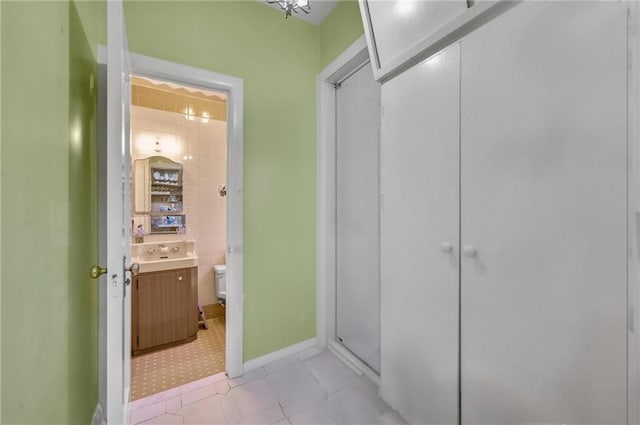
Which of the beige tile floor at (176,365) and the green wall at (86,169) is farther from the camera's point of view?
the beige tile floor at (176,365)

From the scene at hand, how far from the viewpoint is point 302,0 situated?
1.10 meters

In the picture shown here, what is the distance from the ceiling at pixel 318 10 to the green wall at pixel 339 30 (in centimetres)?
3

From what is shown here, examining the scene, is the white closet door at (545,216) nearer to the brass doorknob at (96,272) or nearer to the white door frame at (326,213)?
the white door frame at (326,213)

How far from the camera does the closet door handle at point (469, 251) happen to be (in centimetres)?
100

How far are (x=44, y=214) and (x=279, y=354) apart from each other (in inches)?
69.5

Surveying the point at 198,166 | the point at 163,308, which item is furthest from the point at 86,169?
the point at 198,166

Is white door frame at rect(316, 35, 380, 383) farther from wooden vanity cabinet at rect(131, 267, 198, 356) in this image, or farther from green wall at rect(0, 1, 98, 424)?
green wall at rect(0, 1, 98, 424)

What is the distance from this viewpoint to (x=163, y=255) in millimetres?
2543

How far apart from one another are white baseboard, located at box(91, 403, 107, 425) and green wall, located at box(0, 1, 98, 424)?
129mm

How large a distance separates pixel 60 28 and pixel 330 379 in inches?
87.5

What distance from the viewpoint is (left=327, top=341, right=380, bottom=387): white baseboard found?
1739 millimetres

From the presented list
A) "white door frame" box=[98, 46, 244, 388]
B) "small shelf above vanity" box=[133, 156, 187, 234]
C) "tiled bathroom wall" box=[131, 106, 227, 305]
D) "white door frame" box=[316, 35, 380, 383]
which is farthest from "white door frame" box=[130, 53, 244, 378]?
"small shelf above vanity" box=[133, 156, 187, 234]

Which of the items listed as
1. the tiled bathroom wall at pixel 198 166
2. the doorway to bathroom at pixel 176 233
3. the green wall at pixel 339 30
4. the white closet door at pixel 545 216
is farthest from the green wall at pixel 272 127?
the white closet door at pixel 545 216

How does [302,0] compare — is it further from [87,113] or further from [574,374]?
[574,374]
